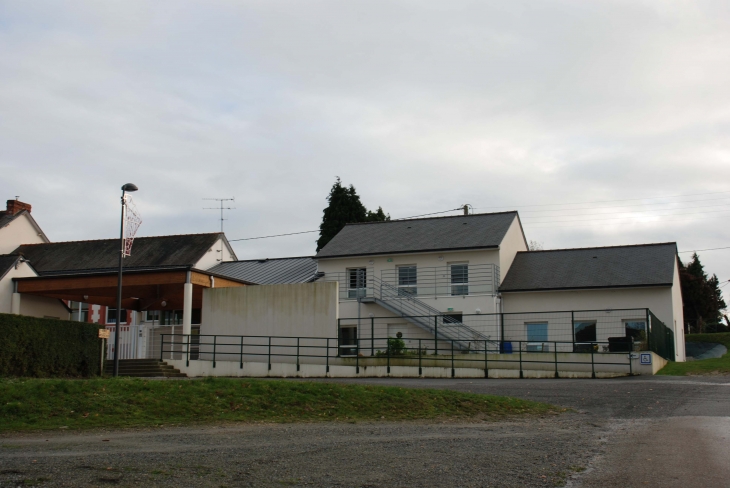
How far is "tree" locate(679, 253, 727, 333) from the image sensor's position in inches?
2283

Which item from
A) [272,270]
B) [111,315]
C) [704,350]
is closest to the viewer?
[111,315]

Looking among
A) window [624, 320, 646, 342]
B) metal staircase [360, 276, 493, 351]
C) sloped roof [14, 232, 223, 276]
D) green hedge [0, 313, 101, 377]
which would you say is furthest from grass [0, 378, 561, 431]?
sloped roof [14, 232, 223, 276]

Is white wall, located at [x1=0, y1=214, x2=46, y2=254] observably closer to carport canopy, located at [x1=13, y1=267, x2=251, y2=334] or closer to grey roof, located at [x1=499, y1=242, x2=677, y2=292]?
carport canopy, located at [x1=13, y1=267, x2=251, y2=334]

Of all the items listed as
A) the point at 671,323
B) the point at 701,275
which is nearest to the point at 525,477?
the point at 671,323

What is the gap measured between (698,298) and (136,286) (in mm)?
44640

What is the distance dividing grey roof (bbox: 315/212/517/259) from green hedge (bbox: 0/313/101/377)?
17.2m

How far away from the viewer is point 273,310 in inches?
1129

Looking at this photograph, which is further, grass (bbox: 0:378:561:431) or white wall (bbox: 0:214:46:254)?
white wall (bbox: 0:214:46:254)

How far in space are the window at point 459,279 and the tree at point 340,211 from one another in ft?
69.7

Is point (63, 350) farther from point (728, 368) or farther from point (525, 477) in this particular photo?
point (728, 368)


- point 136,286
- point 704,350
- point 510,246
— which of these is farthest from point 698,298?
point 136,286

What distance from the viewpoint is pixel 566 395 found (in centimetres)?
1738

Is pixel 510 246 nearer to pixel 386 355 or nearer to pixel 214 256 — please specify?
pixel 386 355

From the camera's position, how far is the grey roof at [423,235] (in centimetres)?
3631
